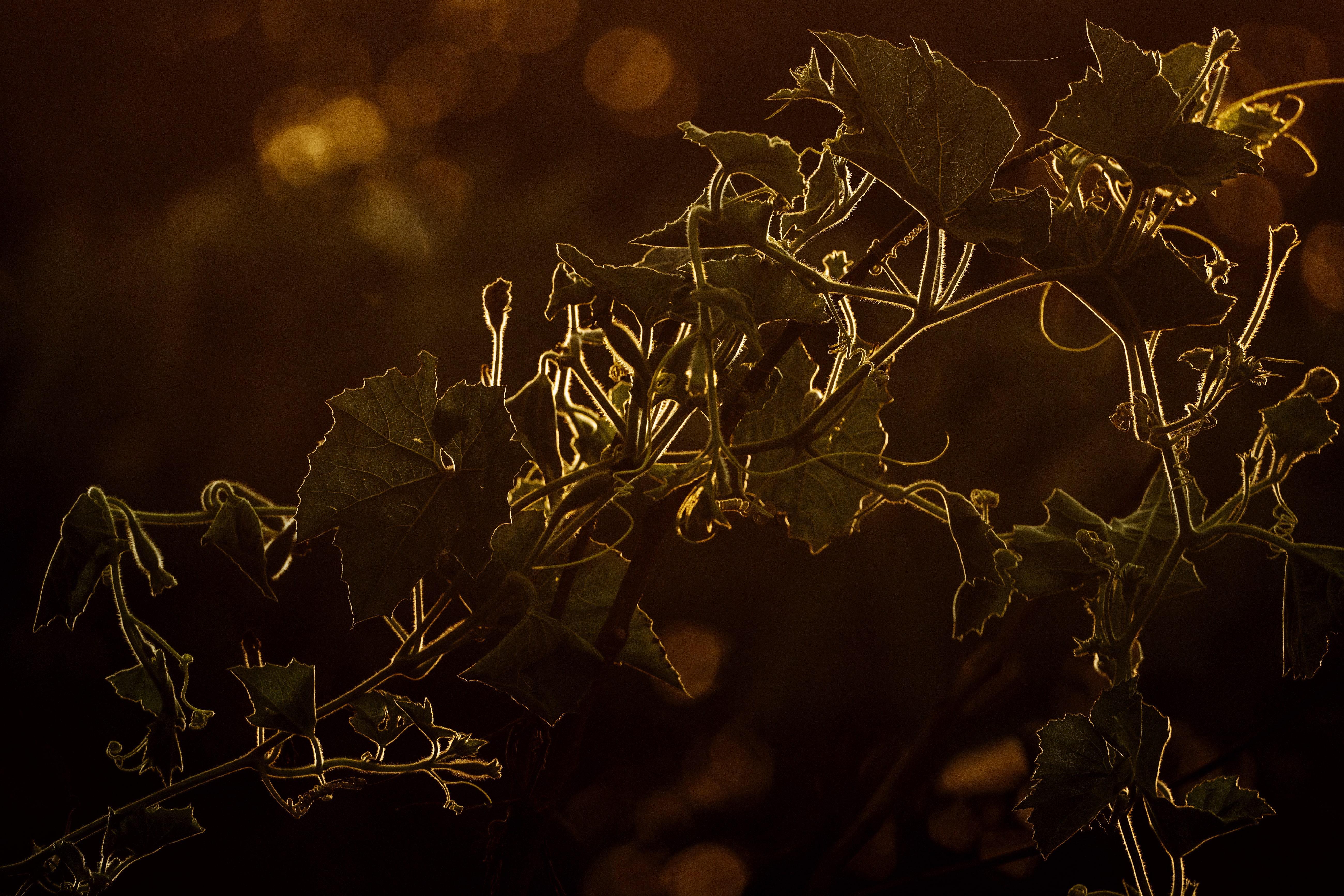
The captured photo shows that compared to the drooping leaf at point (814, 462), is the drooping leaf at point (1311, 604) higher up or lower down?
lower down

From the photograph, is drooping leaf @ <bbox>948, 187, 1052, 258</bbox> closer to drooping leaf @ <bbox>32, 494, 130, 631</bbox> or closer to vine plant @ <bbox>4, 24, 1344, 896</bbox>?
vine plant @ <bbox>4, 24, 1344, 896</bbox>

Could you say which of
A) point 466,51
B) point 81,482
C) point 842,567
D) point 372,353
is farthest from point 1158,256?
point 81,482

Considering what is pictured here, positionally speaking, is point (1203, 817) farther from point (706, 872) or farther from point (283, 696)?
point (706, 872)

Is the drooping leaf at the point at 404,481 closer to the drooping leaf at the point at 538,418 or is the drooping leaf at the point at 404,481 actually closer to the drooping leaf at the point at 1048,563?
the drooping leaf at the point at 538,418

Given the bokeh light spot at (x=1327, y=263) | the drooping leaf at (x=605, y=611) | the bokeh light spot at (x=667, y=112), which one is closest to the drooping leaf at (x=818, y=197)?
the drooping leaf at (x=605, y=611)

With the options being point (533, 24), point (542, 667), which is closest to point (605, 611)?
point (542, 667)
